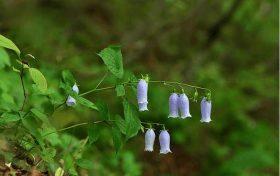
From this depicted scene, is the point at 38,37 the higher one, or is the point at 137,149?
the point at 38,37

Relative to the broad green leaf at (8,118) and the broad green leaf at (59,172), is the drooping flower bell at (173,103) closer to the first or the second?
the broad green leaf at (59,172)

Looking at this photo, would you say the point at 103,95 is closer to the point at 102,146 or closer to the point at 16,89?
the point at 102,146

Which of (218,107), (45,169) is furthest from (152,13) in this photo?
(45,169)

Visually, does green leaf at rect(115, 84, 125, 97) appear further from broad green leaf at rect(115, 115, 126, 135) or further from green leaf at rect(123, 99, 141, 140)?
broad green leaf at rect(115, 115, 126, 135)

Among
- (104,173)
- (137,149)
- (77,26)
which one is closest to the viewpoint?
(104,173)

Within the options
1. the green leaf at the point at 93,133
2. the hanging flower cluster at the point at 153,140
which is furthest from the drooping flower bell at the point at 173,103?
the green leaf at the point at 93,133

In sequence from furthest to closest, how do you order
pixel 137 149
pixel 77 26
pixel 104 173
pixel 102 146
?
pixel 77 26, pixel 137 149, pixel 102 146, pixel 104 173
